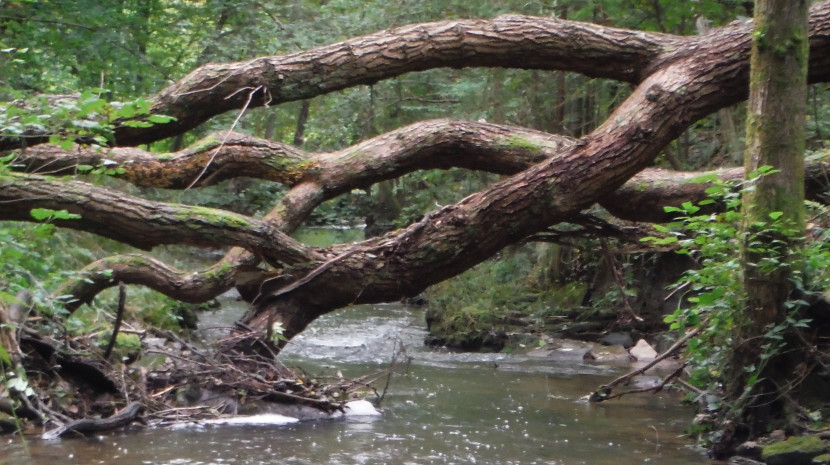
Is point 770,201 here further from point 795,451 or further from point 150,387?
point 150,387

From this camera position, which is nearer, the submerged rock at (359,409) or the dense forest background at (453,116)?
the submerged rock at (359,409)

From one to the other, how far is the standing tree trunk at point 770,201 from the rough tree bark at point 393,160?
4.00 ft

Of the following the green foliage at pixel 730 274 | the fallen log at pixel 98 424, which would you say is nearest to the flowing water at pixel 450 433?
the fallen log at pixel 98 424

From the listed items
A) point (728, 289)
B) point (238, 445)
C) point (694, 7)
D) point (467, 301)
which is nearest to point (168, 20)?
point (467, 301)

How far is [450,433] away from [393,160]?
226cm

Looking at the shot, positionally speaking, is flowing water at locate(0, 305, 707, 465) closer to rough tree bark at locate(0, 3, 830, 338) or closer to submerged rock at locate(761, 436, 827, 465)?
submerged rock at locate(761, 436, 827, 465)

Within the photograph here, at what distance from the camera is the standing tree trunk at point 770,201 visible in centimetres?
527

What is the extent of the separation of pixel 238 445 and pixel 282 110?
45.0 ft

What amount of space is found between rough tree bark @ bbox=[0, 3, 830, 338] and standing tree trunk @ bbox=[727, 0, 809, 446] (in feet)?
4.00

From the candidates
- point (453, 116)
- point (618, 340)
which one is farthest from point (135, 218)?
point (453, 116)

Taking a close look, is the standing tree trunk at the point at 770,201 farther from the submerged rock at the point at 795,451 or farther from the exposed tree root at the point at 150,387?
the exposed tree root at the point at 150,387

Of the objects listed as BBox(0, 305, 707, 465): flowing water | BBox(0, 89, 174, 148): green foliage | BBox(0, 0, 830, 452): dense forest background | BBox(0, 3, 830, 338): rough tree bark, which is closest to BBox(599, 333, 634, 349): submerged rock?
BBox(0, 0, 830, 452): dense forest background

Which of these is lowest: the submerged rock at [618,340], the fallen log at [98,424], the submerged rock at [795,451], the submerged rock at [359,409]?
the submerged rock at [618,340]

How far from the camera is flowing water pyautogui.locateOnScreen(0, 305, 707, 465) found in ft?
18.4
